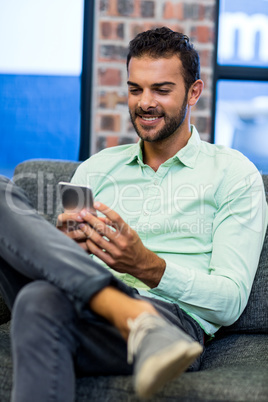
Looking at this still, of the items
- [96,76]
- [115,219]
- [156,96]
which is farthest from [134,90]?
[96,76]

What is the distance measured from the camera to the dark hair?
1625mm

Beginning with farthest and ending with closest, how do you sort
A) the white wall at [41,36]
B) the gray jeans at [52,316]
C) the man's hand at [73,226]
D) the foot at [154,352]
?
the white wall at [41,36] → the man's hand at [73,226] → the gray jeans at [52,316] → the foot at [154,352]

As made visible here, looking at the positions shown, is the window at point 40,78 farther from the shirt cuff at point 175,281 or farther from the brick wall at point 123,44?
the shirt cuff at point 175,281

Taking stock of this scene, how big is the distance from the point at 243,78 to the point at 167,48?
3.35 feet

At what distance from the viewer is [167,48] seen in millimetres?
1629

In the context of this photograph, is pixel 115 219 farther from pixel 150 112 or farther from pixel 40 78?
pixel 40 78

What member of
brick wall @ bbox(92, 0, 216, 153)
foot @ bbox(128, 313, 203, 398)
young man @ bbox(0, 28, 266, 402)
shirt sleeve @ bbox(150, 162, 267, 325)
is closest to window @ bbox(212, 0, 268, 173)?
brick wall @ bbox(92, 0, 216, 153)

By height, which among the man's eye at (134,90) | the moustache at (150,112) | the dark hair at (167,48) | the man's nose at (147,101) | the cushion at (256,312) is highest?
the dark hair at (167,48)

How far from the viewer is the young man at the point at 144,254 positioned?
981mm

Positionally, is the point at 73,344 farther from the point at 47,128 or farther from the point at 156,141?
the point at 47,128

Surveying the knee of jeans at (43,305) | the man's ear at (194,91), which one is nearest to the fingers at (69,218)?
the knee of jeans at (43,305)

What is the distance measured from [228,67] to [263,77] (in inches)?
7.3

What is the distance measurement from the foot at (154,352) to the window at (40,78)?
1687 mm

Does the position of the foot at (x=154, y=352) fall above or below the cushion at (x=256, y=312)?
above
